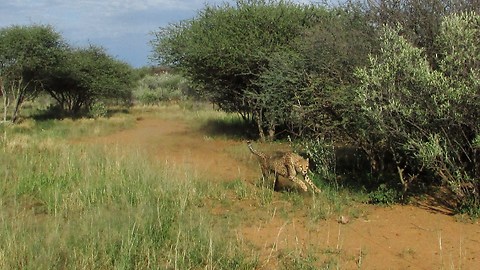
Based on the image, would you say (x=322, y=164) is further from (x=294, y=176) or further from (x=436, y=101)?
(x=436, y=101)

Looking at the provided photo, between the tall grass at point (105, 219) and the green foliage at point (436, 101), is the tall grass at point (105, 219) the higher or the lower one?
the lower one

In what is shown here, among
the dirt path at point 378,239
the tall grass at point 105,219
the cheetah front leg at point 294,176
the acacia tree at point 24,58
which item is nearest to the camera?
the tall grass at point 105,219

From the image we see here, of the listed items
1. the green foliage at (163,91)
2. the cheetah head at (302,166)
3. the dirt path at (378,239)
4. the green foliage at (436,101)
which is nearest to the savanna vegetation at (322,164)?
the green foliage at (436,101)

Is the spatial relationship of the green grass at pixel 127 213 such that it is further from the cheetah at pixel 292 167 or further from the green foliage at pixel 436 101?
the green foliage at pixel 436 101

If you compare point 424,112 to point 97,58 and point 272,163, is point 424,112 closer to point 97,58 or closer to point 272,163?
point 272,163

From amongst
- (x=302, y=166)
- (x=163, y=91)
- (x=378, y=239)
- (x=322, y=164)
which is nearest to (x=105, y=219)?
(x=378, y=239)

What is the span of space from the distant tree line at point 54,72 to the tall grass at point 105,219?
14.0m

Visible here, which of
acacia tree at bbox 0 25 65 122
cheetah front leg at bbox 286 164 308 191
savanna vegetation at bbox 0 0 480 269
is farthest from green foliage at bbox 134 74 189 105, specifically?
cheetah front leg at bbox 286 164 308 191

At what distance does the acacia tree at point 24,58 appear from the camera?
72.1 ft

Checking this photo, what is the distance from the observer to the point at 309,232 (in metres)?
6.20

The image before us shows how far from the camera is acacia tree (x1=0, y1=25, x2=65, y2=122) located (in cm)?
2197

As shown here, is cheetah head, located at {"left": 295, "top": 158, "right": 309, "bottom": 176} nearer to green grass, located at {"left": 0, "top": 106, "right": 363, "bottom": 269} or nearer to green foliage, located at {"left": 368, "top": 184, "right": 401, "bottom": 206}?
green grass, located at {"left": 0, "top": 106, "right": 363, "bottom": 269}

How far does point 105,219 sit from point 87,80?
76.7ft

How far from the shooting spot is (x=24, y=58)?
22.1 m
